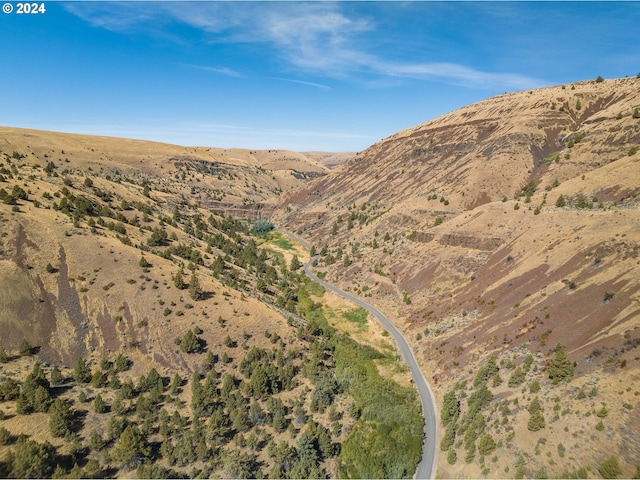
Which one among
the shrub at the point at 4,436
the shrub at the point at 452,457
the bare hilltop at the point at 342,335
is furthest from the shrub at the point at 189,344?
the shrub at the point at 452,457

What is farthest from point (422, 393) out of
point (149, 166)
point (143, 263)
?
point (149, 166)

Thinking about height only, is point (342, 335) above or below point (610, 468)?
below

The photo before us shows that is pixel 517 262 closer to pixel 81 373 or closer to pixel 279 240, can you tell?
pixel 81 373

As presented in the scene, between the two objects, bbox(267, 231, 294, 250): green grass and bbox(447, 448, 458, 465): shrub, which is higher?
bbox(267, 231, 294, 250): green grass

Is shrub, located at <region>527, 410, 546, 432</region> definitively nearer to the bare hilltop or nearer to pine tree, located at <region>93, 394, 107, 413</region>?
the bare hilltop

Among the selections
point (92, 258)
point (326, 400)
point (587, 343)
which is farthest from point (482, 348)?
point (92, 258)

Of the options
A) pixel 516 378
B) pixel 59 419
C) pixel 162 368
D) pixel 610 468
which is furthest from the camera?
pixel 162 368

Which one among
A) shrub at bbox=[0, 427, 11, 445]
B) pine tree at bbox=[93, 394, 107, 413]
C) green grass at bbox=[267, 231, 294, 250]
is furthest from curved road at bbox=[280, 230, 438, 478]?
green grass at bbox=[267, 231, 294, 250]

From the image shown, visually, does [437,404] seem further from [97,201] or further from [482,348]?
[97,201]
